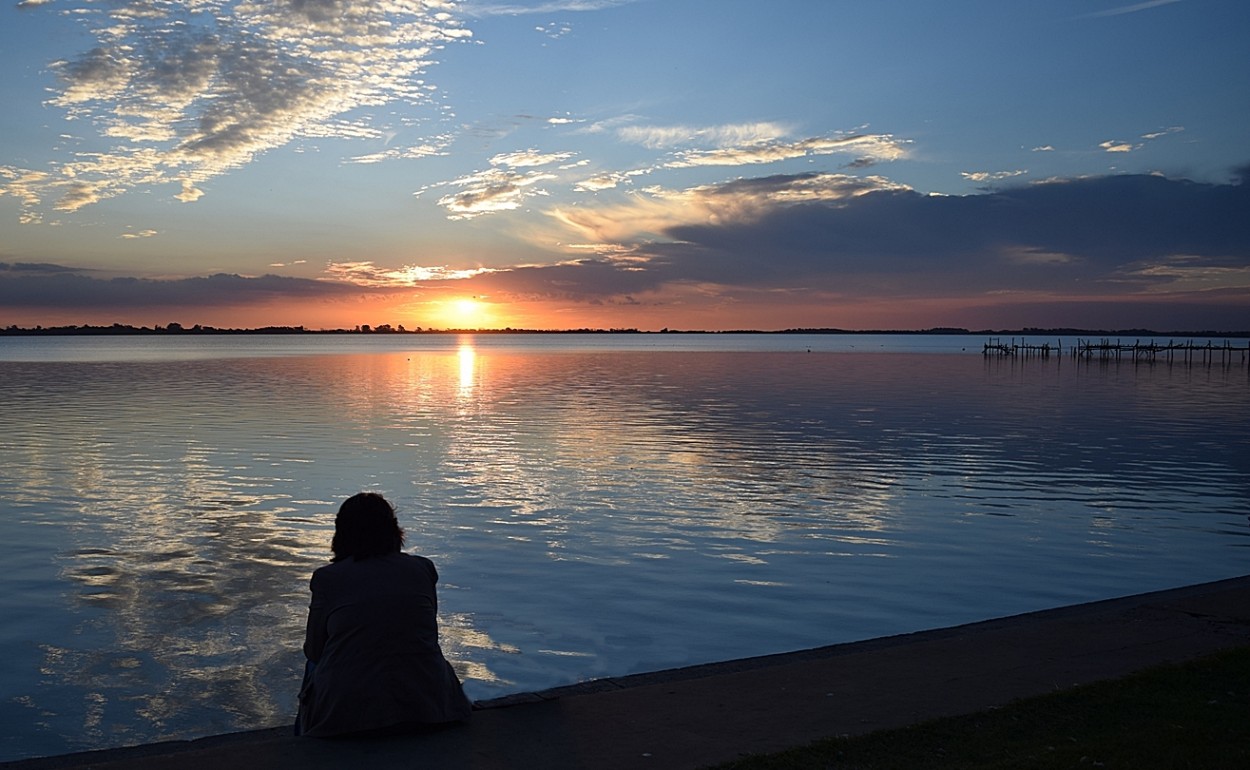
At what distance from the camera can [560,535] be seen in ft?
57.9

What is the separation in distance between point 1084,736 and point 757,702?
2.16m

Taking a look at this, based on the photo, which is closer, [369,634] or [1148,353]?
[369,634]

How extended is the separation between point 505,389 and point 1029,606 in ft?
161

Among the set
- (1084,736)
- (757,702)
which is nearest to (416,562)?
(757,702)

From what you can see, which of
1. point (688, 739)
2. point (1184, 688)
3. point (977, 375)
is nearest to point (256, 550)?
point (688, 739)

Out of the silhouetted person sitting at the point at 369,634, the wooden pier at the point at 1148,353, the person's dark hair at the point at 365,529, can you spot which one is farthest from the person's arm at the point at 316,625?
the wooden pier at the point at 1148,353

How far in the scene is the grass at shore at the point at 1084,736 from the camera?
6.27 meters

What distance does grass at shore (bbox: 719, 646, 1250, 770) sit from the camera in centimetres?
627

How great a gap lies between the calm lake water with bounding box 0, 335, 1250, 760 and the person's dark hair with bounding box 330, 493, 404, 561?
10.8 feet

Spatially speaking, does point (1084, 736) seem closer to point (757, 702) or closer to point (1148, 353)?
point (757, 702)

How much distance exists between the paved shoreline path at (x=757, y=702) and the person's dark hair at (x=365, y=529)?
1.19 m

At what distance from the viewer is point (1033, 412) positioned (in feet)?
145

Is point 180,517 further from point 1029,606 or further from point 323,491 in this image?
point 1029,606

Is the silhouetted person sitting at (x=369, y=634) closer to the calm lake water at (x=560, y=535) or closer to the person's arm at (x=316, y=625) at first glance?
the person's arm at (x=316, y=625)
